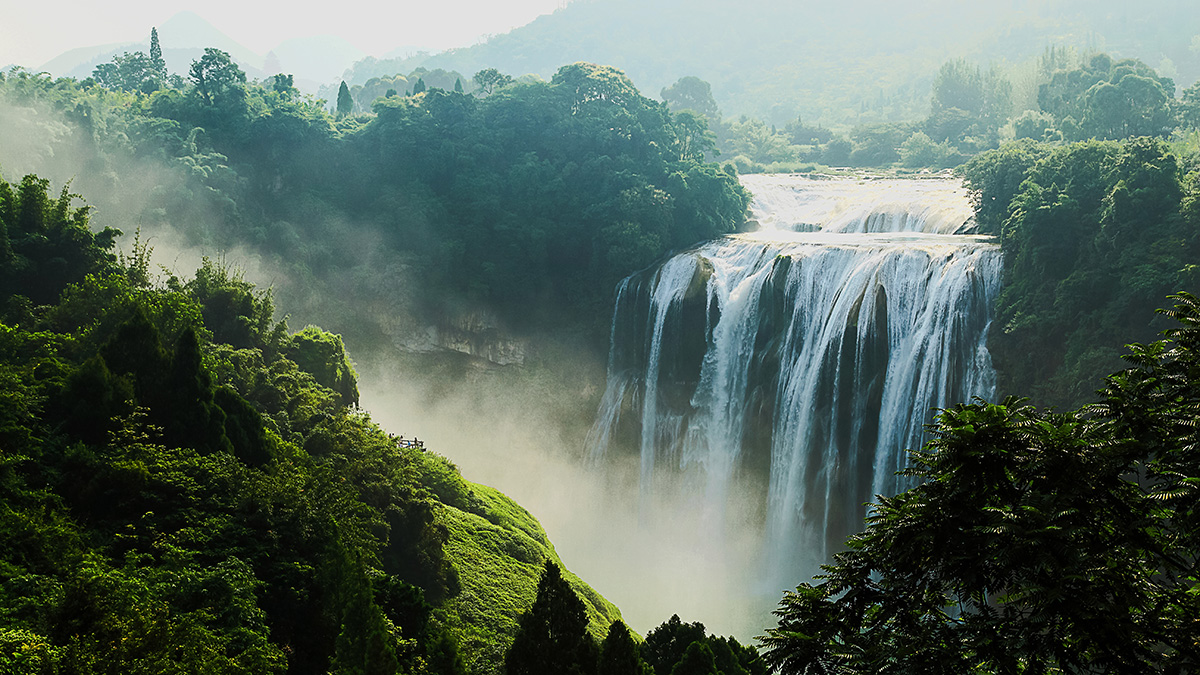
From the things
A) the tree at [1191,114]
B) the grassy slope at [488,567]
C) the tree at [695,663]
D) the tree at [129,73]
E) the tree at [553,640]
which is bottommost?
A: the grassy slope at [488,567]

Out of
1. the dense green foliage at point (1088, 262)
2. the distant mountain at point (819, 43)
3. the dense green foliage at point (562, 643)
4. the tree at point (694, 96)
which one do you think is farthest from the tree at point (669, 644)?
the distant mountain at point (819, 43)

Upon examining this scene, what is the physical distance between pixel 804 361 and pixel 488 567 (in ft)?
45.5

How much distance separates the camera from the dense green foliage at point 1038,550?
6.54 metres

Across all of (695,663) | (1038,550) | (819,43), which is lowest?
(695,663)

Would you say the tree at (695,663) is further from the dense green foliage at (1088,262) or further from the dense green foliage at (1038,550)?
the dense green foliage at (1088,262)

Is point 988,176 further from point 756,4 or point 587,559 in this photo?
point 756,4

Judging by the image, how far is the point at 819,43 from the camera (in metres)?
155

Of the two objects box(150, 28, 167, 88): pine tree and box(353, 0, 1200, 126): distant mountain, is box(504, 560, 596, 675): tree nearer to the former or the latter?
box(150, 28, 167, 88): pine tree

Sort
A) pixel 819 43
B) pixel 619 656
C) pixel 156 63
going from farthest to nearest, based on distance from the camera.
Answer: pixel 819 43
pixel 156 63
pixel 619 656

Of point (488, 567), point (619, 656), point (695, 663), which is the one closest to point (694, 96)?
point (488, 567)

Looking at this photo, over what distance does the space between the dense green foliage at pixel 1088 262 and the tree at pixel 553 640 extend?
678 inches

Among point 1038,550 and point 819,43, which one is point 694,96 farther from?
point 819,43

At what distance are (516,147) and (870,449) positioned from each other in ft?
80.6

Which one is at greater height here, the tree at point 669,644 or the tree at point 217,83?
the tree at point 217,83
